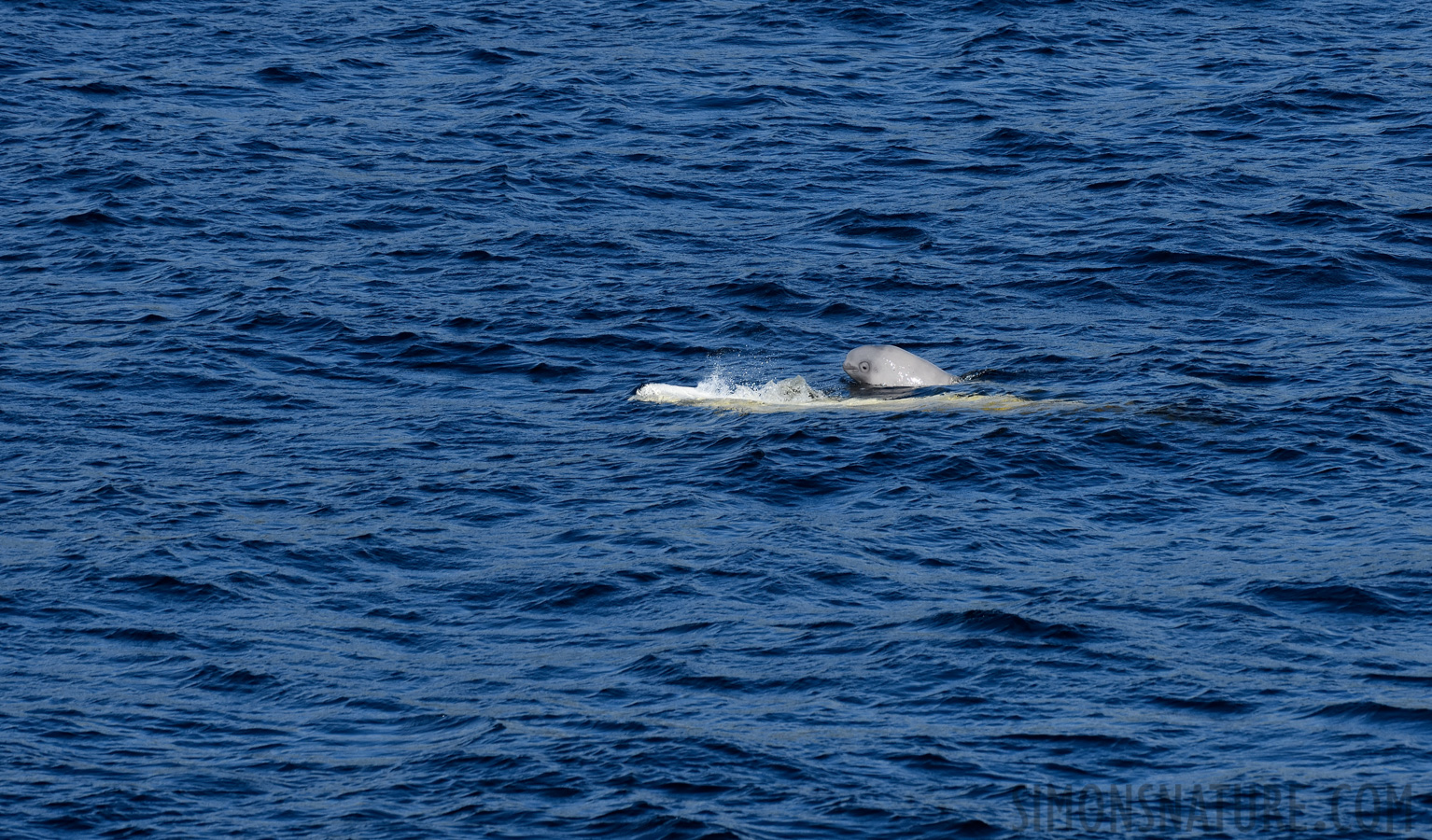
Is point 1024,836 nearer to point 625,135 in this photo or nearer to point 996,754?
point 996,754

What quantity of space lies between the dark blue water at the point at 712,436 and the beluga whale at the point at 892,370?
491mm

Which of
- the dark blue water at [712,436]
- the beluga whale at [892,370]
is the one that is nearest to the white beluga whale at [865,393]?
the beluga whale at [892,370]

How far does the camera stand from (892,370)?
23.4m

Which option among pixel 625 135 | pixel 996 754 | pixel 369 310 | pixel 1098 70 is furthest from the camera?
pixel 1098 70

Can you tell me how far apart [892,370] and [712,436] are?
257 cm

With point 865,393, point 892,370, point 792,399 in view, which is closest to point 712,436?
point 792,399

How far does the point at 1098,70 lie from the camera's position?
38.8m

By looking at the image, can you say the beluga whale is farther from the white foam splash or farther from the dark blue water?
the dark blue water

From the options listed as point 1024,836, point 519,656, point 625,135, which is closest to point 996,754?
point 1024,836

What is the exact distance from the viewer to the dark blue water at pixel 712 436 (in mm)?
14430

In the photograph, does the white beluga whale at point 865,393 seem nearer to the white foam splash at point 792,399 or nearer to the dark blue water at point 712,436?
the white foam splash at point 792,399

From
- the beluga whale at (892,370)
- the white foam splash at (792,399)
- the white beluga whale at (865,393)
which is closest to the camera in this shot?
the white foam splash at (792,399)

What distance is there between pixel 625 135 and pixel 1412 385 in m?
17.3

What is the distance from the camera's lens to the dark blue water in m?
14.4
